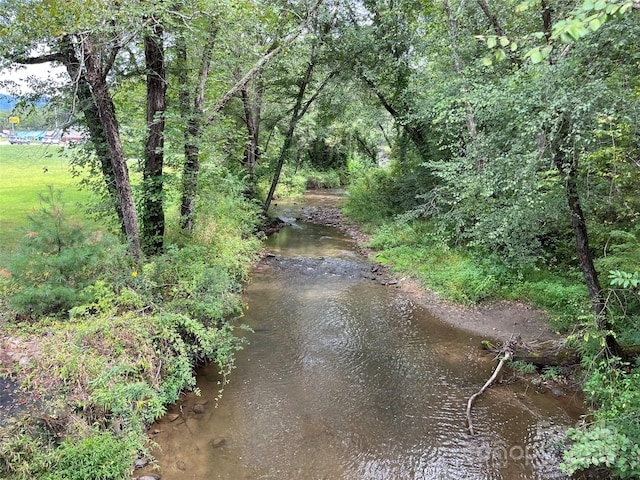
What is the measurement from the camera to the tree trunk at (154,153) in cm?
719

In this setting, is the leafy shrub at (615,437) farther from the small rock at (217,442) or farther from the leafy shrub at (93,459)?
the leafy shrub at (93,459)

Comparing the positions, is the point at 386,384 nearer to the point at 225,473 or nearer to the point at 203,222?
the point at 225,473

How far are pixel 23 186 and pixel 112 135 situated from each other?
828 centimetres

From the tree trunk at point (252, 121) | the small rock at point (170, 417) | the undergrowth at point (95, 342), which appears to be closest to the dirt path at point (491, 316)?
the undergrowth at point (95, 342)

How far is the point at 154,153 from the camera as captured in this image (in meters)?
7.56

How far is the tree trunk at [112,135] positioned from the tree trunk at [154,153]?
1.91ft

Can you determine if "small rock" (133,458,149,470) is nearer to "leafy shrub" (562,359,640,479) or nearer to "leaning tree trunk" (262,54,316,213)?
"leafy shrub" (562,359,640,479)

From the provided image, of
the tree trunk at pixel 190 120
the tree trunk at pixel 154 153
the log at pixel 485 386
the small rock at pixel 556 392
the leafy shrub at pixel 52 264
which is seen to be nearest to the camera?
the log at pixel 485 386

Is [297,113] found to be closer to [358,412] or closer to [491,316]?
[491,316]

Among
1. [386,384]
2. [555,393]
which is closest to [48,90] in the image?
[386,384]

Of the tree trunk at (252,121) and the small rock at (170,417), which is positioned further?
the tree trunk at (252,121)

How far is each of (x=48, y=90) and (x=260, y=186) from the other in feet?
35.1

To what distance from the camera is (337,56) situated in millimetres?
14359

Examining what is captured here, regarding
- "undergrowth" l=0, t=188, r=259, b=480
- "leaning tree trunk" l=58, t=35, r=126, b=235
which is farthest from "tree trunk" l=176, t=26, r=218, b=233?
"undergrowth" l=0, t=188, r=259, b=480
